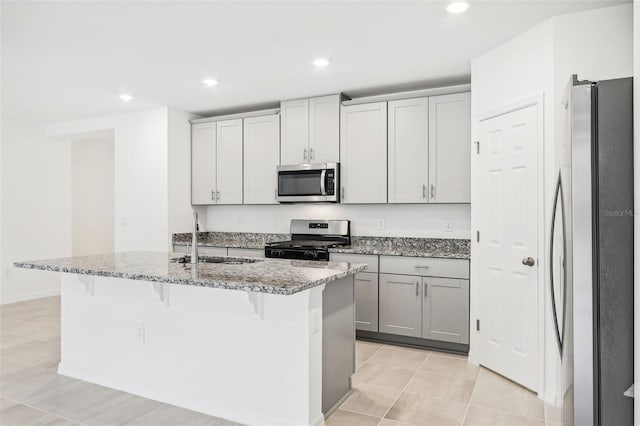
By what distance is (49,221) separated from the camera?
242 inches

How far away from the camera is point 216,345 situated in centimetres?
255

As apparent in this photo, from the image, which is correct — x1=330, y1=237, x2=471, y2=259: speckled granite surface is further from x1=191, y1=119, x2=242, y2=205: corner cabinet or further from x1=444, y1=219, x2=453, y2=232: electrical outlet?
x1=191, y1=119, x2=242, y2=205: corner cabinet

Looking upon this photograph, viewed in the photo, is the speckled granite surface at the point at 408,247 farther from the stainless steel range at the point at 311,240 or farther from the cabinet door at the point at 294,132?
the cabinet door at the point at 294,132

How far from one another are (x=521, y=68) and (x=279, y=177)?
8.55ft

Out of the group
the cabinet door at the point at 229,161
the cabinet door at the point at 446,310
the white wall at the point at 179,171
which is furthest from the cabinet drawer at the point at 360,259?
the white wall at the point at 179,171

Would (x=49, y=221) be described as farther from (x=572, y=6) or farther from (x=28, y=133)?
(x=572, y=6)

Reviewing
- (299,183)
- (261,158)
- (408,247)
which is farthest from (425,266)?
(261,158)

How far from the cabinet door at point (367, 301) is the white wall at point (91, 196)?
527 cm

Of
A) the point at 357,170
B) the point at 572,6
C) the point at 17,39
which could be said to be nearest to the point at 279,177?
the point at 357,170

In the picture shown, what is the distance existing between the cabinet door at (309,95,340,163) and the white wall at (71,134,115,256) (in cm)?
434

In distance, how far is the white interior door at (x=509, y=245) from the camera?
2898 millimetres

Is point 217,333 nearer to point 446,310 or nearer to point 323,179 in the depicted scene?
point 446,310

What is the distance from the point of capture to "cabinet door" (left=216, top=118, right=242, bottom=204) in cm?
507

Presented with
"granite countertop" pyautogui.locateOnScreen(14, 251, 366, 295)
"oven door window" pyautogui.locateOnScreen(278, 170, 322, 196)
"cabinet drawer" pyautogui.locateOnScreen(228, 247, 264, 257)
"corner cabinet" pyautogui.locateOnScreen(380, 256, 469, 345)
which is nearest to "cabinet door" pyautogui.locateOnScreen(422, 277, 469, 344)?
"corner cabinet" pyautogui.locateOnScreen(380, 256, 469, 345)
